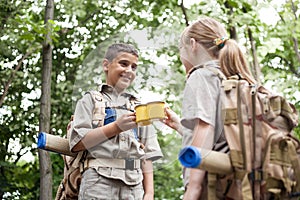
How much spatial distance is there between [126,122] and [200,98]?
2.41 ft

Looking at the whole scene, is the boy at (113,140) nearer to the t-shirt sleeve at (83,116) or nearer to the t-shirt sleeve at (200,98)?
the t-shirt sleeve at (83,116)

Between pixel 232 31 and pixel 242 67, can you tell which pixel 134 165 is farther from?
pixel 232 31

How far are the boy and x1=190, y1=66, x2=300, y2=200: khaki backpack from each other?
92cm

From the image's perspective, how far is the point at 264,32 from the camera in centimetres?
1168

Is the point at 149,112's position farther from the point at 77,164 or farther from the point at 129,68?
the point at 77,164

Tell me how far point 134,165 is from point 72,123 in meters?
0.44

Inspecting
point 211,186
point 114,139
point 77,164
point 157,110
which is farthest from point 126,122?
point 211,186

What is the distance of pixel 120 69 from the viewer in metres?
3.38

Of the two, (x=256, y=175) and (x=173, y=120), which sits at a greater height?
(x=173, y=120)

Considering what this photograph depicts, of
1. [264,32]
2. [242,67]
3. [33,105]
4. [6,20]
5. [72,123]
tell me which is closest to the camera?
[242,67]

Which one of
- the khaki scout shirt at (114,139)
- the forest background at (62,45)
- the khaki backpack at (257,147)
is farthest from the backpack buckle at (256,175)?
the forest background at (62,45)

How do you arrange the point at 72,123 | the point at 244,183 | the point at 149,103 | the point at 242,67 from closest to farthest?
1. the point at 244,183
2. the point at 242,67
3. the point at 149,103
4. the point at 72,123

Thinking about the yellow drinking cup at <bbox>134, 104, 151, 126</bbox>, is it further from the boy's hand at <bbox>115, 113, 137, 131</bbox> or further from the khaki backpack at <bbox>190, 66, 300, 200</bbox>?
the khaki backpack at <bbox>190, 66, 300, 200</bbox>

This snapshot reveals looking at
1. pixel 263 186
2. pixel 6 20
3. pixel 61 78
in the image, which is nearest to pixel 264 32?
pixel 61 78
